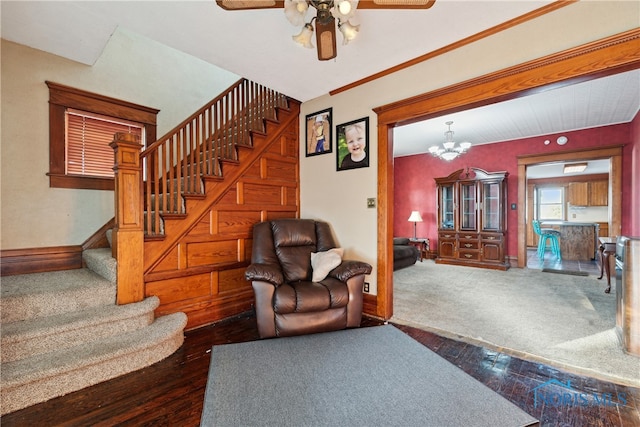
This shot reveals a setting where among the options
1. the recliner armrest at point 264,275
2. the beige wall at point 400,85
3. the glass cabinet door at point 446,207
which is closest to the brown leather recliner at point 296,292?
the recliner armrest at point 264,275

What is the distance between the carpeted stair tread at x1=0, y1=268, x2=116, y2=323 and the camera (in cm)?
199

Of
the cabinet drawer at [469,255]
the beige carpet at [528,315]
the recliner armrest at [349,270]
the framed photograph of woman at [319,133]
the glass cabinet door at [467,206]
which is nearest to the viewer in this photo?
the beige carpet at [528,315]

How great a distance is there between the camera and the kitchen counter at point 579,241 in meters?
6.59

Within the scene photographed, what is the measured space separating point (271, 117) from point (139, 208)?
2.02 m

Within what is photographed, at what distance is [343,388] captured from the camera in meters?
1.76

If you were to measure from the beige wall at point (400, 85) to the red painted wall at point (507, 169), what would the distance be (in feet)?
11.7

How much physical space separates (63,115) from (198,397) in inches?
130

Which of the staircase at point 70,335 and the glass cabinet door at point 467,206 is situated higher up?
the glass cabinet door at point 467,206

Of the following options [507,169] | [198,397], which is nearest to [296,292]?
[198,397]

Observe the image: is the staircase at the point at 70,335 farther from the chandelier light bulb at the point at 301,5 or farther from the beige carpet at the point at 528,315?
the chandelier light bulb at the point at 301,5

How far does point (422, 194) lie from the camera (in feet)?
23.1

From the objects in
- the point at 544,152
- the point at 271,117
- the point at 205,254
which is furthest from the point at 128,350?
the point at 544,152

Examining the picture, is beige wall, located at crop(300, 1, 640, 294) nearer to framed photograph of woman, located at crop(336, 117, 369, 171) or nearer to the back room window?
framed photograph of woman, located at crop(336, 117, 369, 171)

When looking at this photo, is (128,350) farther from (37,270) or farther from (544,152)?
(544,152)
